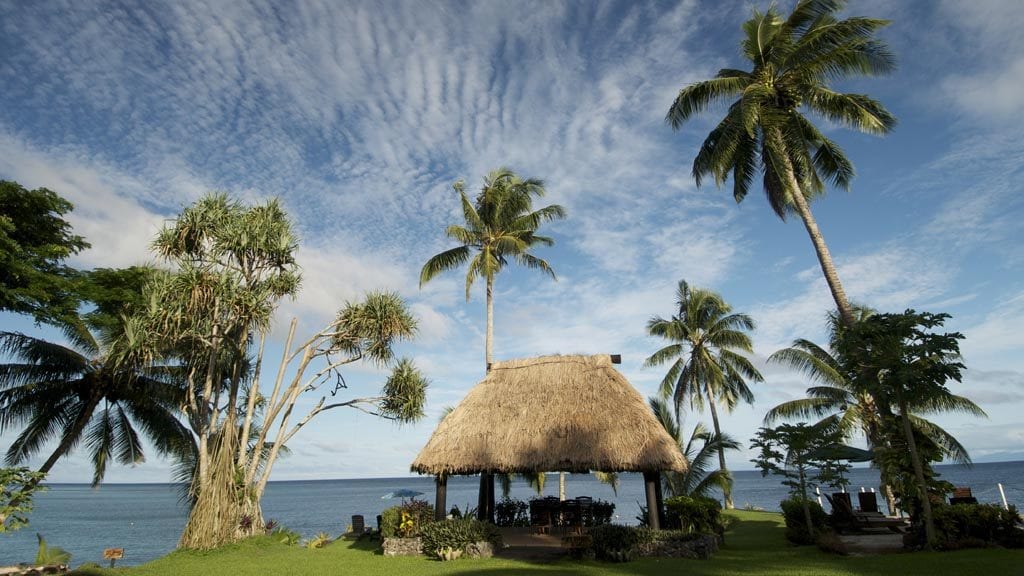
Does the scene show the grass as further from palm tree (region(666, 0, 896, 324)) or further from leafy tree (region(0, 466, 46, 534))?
palm tree (region(666, 0, 896, 324))

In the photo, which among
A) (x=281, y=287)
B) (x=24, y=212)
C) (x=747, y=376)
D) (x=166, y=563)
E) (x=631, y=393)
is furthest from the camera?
(x=747, y=376)

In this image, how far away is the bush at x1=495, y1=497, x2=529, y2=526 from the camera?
1748cm

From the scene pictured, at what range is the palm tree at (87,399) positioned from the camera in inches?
658

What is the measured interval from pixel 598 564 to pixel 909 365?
23.9ft

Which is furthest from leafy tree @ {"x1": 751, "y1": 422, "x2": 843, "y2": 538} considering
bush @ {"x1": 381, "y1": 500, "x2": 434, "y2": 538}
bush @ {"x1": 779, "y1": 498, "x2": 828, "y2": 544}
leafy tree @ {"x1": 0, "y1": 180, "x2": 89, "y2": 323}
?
leafy tree @ {"x1": 0, "y1": 180, "x2": 89, "y2": 323}

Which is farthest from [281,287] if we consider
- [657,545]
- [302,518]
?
[302,518]

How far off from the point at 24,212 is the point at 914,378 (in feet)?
72.8

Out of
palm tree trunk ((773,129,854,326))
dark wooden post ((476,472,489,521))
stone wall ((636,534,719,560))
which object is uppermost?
palm tree trunk ((773,129,854,326))

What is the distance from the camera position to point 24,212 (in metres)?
16.0

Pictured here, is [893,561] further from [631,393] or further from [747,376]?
[747,376]

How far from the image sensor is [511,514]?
1775 centimetres

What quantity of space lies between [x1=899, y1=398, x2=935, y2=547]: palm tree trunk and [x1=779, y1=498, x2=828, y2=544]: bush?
260 cm

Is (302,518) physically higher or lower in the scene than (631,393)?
lower

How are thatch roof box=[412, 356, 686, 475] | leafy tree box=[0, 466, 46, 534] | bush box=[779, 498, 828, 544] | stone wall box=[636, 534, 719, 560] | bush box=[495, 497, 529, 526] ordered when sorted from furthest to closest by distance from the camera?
bush box=[495, 497, 529, 526], bush box=[779, 498, 828, 544], thatch roof box=[412, 356, 686, 475], stone wall box=[636, 534, 719, 560], leafy tree box=[0, 466, 46, 534]
